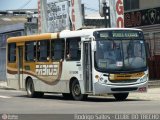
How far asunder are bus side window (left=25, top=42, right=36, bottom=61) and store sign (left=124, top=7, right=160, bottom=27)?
13.4 m

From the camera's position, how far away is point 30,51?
1116 inches


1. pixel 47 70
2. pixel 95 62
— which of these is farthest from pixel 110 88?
pixel 47 70

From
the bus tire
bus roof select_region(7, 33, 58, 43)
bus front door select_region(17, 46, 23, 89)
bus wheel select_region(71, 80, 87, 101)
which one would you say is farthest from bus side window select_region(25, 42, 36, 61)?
bus wheel select_region(71, 80, 87, 101)

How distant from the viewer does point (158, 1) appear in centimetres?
3950

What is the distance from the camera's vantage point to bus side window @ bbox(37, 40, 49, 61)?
88.2 ft

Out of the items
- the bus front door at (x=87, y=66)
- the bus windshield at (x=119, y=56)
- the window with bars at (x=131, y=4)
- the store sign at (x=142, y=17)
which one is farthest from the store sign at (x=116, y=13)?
the window with bars at (x=131, y=4)

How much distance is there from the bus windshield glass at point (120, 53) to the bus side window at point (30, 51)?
5.26 meters

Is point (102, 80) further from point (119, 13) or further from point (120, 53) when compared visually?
point (119, 13)

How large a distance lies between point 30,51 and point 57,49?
8.80 feet

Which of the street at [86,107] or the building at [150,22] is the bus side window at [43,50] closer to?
the street at [86,107]

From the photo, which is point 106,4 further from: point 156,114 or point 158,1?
point 156,114

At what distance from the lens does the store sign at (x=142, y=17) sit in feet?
130

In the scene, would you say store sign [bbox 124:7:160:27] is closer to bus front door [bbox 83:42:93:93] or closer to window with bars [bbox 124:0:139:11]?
window with bars [bbox 124:0:139:11]

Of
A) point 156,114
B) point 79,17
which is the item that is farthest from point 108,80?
point 79,17
